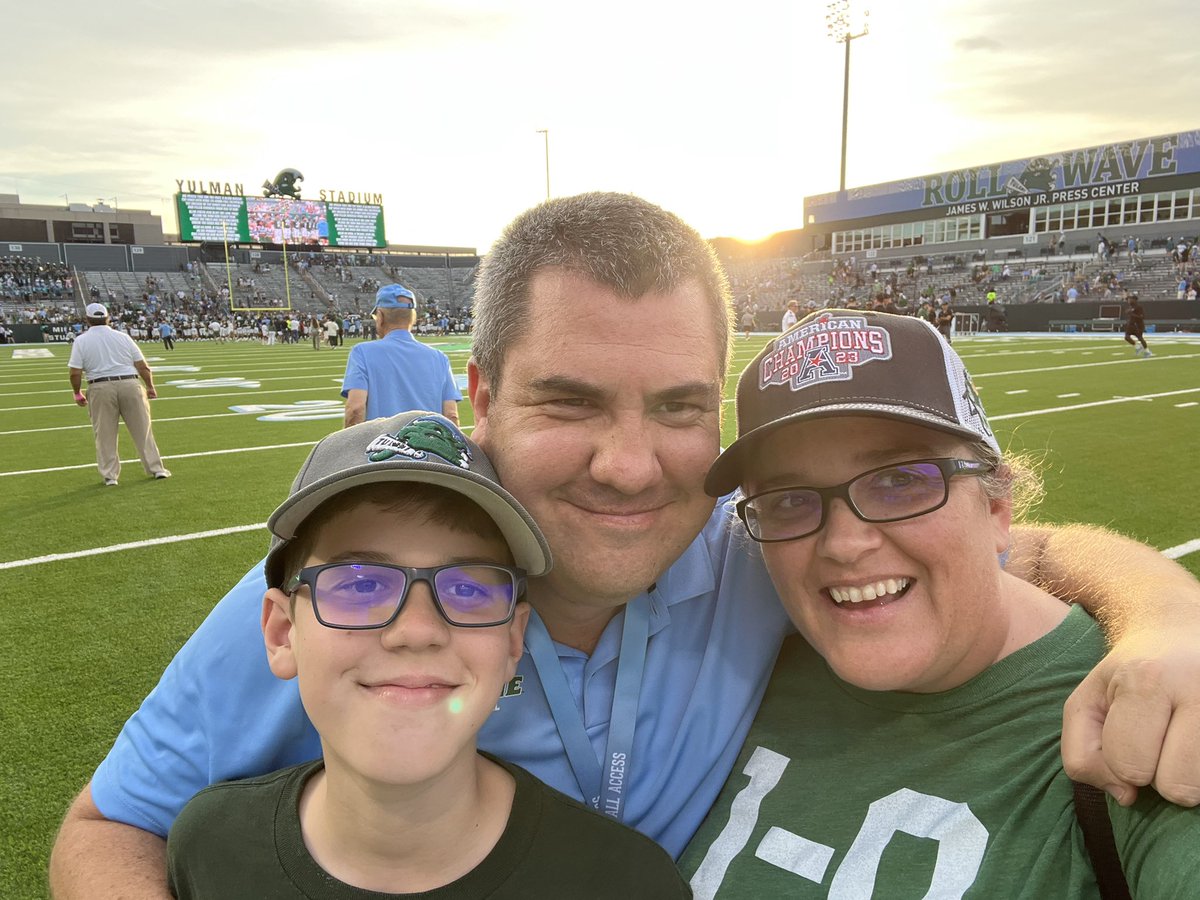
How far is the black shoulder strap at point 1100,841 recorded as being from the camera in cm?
129

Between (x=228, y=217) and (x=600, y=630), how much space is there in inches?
2779

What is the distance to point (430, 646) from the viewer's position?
4.62 ft

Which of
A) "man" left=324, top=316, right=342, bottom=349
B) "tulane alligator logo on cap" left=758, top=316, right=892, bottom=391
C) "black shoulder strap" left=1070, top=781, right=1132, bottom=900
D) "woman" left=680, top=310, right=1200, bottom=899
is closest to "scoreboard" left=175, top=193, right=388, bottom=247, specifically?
"man" left=324, top=316, right=342, bottom=349

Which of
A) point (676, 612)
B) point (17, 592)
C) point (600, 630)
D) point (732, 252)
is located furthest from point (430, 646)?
point (732, 252)

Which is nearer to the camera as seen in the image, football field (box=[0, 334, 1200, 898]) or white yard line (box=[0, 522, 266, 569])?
football field (box=[0, 334, 1200, 898])

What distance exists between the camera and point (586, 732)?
70.3 inches

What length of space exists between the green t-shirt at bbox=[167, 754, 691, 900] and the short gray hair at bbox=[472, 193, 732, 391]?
958mm

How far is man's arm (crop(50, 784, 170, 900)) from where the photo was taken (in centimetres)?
162

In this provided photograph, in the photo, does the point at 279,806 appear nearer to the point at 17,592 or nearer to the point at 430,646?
the point at 430,646

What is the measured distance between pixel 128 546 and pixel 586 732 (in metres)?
6.75

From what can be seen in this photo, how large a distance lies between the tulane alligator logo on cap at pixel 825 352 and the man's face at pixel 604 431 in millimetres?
165

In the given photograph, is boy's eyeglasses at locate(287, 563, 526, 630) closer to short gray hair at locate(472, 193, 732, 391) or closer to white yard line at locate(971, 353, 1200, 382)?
short gray hair at locate(472, 193, 732, 391)

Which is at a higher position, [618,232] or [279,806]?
[618,232]

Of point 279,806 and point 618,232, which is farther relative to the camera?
point 618,232
